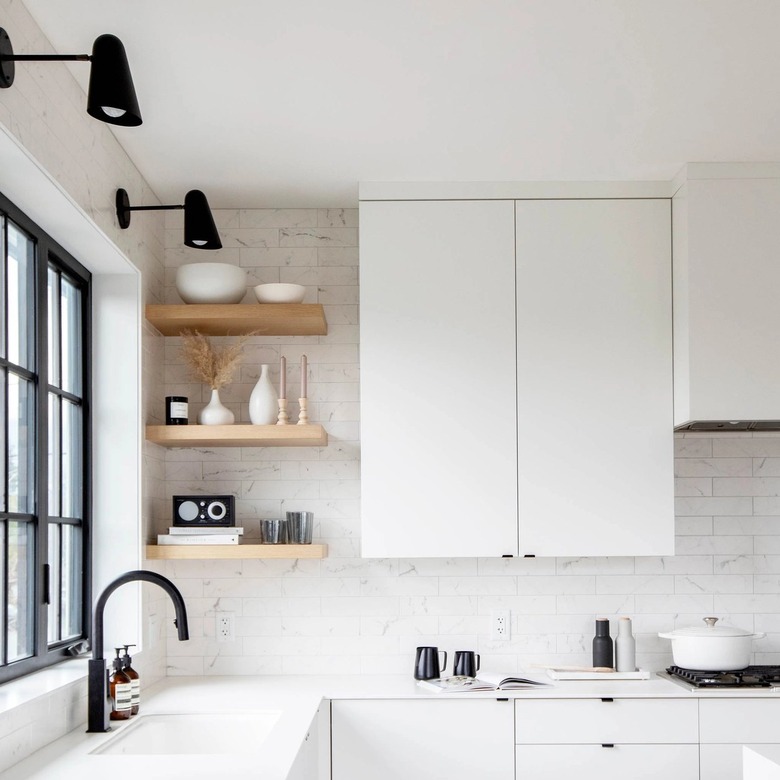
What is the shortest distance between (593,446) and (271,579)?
131cm

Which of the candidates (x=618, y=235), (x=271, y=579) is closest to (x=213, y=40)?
(x=618, y=235)

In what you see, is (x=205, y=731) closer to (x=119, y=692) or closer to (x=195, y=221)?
(x=119, y=692)

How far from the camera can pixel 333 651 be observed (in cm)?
400

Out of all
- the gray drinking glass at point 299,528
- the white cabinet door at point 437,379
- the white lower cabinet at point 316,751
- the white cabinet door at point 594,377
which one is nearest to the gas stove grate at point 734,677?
the white cabinet door at point 594,377

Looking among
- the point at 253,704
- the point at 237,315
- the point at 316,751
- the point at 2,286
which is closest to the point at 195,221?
the point at 237,315

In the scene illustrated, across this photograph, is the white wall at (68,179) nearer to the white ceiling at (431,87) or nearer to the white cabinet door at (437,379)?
the white ceiling at (431,87)

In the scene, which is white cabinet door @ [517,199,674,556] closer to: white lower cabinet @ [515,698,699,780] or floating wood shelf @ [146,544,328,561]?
white lower cabinet @ [515,698,699,780]

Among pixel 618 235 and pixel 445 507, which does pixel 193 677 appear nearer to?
pixel 445 507

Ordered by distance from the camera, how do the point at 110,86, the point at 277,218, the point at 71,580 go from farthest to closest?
the point at 277,218 < the point at 71,580 < the point at 110,86

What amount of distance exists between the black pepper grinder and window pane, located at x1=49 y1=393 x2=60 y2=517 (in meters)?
1.92

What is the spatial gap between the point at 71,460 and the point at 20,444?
0.50 meters

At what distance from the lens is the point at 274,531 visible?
3.86 metres

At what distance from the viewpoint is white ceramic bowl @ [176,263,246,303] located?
388 cm

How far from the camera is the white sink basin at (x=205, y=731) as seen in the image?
3.09 m
